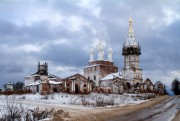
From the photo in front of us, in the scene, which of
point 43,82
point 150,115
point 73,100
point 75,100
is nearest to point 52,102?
point 75,100

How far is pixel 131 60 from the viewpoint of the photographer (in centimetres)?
9144

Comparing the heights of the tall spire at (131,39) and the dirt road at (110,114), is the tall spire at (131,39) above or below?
above

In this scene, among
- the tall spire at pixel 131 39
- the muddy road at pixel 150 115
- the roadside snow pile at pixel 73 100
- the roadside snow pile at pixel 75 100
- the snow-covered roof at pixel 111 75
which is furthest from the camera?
the tall spire at pixel 131 39

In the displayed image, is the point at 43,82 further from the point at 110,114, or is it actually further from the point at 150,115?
the point at 150,115

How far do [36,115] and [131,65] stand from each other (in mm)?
73722

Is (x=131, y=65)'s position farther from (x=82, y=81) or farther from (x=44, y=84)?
(x=44, y=84)

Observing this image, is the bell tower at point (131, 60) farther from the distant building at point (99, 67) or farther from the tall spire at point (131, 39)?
the distant building at point (99, 67)

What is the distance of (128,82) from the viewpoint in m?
88.1

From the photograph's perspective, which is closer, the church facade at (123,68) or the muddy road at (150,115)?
the muddy road at (150,115)

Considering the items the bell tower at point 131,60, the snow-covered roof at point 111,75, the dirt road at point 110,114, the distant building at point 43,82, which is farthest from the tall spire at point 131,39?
the dirt road at point 110,114

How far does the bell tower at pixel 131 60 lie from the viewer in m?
88.9

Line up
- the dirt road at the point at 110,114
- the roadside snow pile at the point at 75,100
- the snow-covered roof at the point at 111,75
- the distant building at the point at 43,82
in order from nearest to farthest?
1. the dirt road at the point at 110,114
2. the roadside snow pile at the point at 75,100
3. the distant building at the point at 43,82
4. the snow-covered roof at the point at 111,75

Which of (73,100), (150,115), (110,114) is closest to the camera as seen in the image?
(150,115)

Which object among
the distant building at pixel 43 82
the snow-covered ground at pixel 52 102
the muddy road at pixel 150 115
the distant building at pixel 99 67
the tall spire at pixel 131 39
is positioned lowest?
the muddy road at pixel 150 115
